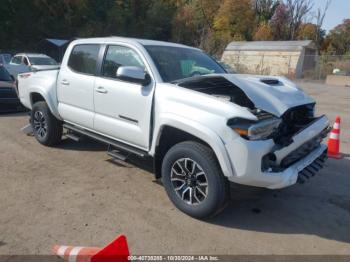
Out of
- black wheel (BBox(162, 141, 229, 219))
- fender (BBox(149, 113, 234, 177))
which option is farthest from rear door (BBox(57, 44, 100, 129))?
black wheel (BBox(162, 141, 229, 219))

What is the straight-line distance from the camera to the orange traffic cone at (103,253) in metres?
2.68

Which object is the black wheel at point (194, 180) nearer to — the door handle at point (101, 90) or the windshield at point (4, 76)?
the door handle at point (101, 90)

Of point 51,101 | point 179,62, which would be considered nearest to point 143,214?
point 179,62

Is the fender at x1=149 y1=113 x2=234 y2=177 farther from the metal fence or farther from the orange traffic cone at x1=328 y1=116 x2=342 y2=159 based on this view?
the metal fence

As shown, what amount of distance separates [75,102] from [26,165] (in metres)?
1.21

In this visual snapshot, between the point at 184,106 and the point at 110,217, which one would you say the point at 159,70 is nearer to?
the point at 184,106

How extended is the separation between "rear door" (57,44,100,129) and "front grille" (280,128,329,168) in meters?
2.83

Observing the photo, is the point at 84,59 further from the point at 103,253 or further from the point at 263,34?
the point at 263,34

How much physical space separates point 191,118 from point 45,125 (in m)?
3.58

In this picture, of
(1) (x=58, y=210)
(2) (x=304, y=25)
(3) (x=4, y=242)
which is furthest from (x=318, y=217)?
(2) (x=304, y=25)

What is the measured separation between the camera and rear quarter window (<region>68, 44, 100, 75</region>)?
546 centimetres

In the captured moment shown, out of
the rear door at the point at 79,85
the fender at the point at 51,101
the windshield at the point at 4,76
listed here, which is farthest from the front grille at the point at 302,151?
the windshield at the point at 4,76

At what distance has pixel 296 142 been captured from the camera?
13.3ft

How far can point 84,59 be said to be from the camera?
18.7 ft
